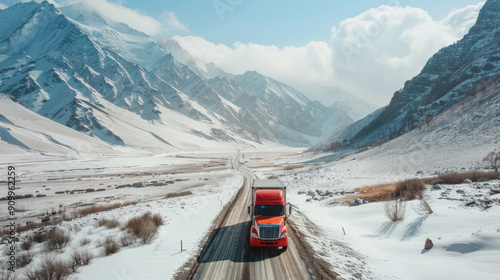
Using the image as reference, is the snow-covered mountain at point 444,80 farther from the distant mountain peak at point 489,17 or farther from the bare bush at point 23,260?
the bare bush at point 23,260

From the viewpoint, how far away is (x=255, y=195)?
613 inches

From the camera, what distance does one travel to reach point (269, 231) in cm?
1345

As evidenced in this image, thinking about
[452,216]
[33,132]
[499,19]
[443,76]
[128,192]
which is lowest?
[128,192]

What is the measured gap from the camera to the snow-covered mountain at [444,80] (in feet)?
385

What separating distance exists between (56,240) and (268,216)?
13594 mm

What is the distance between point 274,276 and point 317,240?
234 inches

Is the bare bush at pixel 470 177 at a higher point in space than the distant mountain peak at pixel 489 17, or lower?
lower

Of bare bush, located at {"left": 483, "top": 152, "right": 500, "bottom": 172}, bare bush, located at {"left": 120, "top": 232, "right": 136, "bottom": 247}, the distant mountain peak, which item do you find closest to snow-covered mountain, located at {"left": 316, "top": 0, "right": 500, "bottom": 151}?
the distant mountain peak

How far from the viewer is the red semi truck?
13406mm

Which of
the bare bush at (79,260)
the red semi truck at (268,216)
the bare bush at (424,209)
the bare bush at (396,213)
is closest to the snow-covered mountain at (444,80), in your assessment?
the bare bush at (424,209)

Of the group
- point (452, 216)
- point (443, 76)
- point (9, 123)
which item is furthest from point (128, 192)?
point (443, 76)

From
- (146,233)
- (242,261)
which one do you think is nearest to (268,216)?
(242,261)

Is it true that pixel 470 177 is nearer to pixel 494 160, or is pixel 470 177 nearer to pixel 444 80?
pixel 494 160

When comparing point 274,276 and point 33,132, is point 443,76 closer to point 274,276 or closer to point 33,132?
point 274,276
